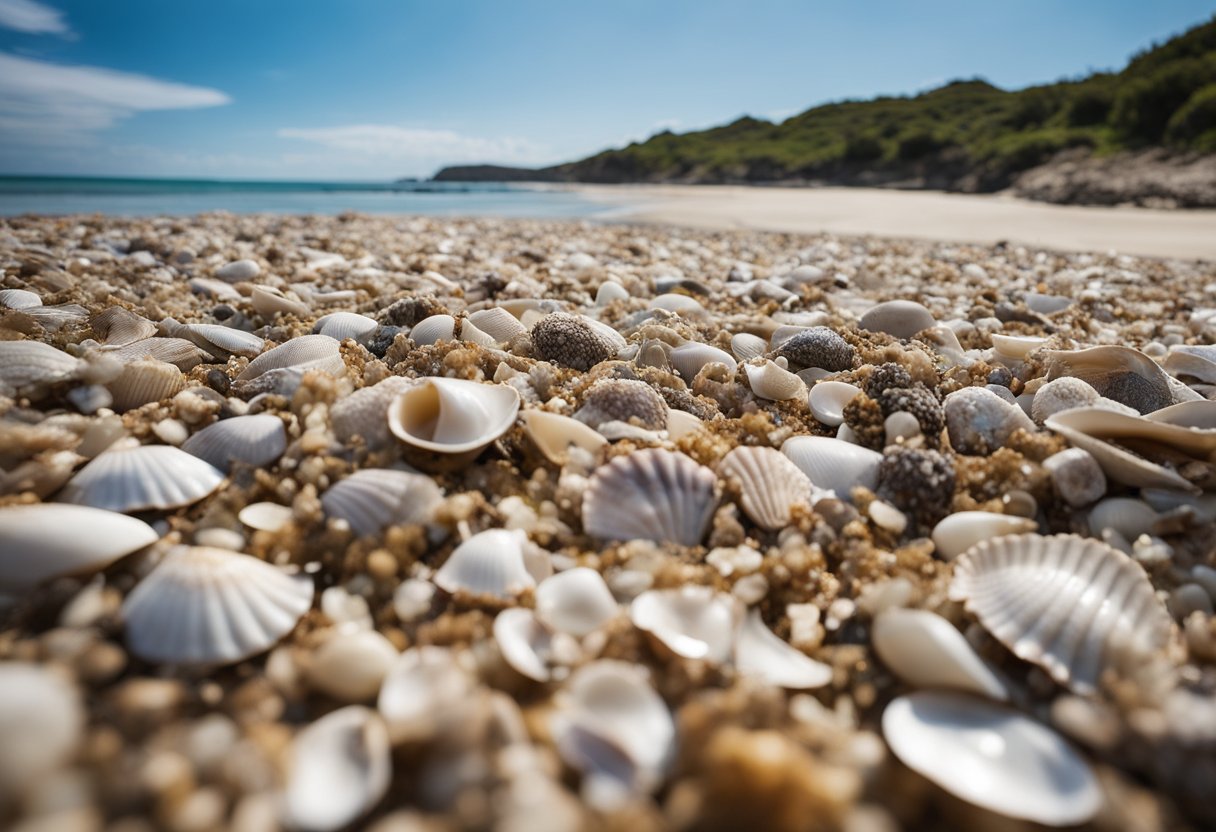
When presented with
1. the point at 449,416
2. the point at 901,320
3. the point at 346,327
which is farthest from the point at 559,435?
the point at 901,320

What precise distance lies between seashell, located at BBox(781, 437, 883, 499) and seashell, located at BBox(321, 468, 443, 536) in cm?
105

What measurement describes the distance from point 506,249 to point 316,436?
553 cm

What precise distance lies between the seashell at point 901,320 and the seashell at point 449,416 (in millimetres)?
2302

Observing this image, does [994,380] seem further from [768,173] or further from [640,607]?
[768,173]

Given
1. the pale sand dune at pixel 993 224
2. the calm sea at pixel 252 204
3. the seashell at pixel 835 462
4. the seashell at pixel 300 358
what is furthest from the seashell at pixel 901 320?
the calm sea at pixel 252 204

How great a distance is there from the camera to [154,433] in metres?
1.79

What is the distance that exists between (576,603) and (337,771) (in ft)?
1.69

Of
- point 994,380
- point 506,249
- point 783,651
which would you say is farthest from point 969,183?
point 783,651

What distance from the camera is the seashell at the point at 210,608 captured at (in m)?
1.09

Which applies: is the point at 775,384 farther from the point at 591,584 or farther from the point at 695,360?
the point at 591,584

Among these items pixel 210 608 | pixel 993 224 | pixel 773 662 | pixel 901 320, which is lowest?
pixel 773 662

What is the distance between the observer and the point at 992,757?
98 cm

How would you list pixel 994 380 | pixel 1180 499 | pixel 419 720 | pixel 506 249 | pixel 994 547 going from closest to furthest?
1. pixel 419 720
2. pixel 994 547
3. pixel 1180 499
4. pixel 994 380
5. pixel 506 249

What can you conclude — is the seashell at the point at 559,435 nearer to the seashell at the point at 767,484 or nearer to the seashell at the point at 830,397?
the seashell at the point at 767,484
